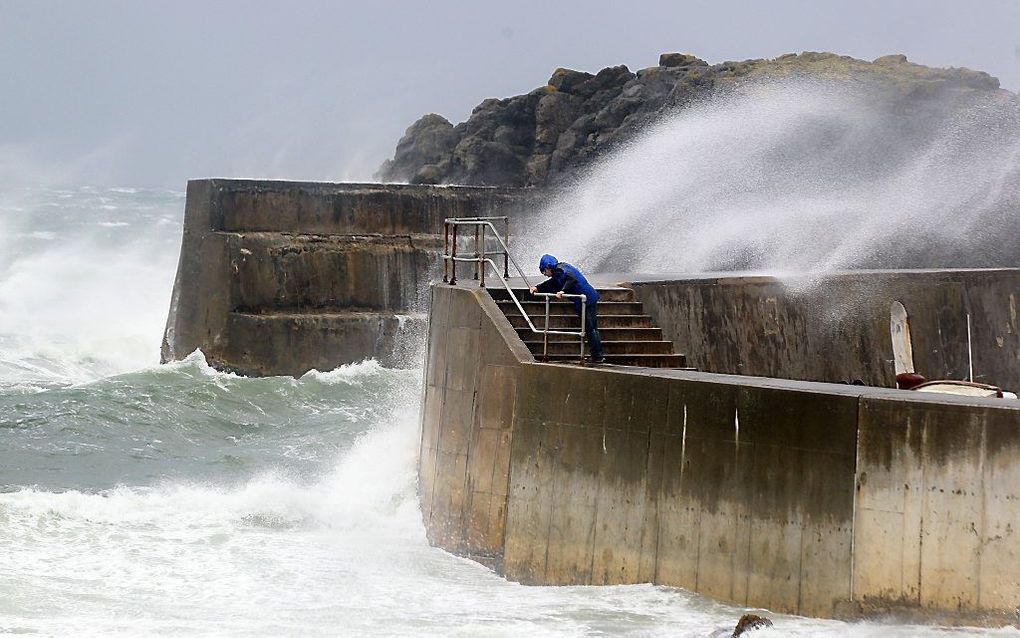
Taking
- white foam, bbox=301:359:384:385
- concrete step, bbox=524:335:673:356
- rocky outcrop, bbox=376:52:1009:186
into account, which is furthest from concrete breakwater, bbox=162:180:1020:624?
rocky outcrop, bbox=376:52:1009:186

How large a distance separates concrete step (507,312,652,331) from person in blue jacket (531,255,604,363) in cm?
12

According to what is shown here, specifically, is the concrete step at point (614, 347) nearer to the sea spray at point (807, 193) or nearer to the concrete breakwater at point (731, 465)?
the concrete breakwater at point (731, 465)

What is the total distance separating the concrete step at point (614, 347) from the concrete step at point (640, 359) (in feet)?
0.35

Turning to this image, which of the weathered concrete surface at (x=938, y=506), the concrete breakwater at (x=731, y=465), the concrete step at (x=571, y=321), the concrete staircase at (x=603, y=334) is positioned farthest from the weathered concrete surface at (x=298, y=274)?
the weathered concrete surface at (x=938, y=506)

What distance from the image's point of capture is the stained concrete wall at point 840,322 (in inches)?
594

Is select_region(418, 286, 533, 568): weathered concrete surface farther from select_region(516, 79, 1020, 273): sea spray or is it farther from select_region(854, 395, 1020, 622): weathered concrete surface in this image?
select_region(516, 79, 1020, 273): sea spray

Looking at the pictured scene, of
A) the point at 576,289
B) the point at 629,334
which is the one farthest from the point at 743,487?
the point at 629,334

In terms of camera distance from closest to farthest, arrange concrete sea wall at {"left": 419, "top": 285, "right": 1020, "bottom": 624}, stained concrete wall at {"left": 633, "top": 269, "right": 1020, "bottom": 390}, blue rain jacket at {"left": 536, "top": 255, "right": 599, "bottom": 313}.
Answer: concrete sea wall at {"left": 419, "top": 285, "right": 1020, "bottom": 624}, blue rain jacket at {"left": 536, "top": 255, "right": 599, "bottom": 313}, stained concrete wall at {"left": 633, "top": 269, "right": 1020, "bottom": 390}

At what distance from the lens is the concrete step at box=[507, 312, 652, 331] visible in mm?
12164

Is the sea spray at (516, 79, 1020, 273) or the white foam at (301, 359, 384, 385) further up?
the sea spray at (516, 79, 1020, 273)

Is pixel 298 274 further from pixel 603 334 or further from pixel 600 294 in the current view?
pixel 603 334

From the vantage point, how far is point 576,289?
12.1m

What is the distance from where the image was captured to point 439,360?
42.0 feet

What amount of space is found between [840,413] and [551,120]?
27.4 metres
